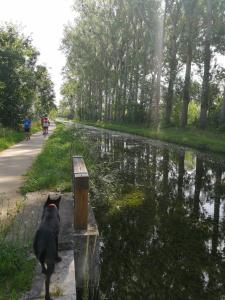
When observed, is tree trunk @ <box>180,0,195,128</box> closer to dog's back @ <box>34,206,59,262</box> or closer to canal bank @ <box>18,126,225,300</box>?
canal bank @ <box>18,126,225,300</box>

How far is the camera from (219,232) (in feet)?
23.2

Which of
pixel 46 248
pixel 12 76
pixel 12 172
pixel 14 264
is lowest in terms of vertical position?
pixel 12 172

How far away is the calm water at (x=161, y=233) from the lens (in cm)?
507

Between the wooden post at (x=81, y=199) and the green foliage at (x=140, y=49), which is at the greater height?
the green foliage at (x=140, y=49)

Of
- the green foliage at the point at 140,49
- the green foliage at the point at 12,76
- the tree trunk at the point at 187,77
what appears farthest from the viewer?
the green foliage at the point at 140,49

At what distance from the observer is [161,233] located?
6.95 metres

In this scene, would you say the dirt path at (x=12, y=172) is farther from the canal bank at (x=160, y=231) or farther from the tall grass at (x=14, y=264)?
the tall grass at (x=14, y=264)

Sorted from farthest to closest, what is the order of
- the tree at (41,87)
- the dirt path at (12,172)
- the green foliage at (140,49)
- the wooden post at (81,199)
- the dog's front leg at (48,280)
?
1. the tree at (41,87)
2. the green foliage at (140,49)
3. the dirt path at (12,172)
4. the wooden post at (81,199)
5. the dog's front leg at (48,280)

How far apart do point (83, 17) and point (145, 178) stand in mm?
41703

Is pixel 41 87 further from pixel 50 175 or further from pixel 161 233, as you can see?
pixel 161 233

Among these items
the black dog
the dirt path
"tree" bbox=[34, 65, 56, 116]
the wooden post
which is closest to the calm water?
the wooden post

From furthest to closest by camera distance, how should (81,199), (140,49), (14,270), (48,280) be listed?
(140,49)
(81,199)
(14,270)
(48,280)

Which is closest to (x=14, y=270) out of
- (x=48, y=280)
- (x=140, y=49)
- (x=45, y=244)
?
Result: (x=48, y=280)

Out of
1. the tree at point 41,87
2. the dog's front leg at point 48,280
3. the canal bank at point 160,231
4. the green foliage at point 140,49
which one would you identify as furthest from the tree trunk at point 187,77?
the dog's front leg at point 48,280
